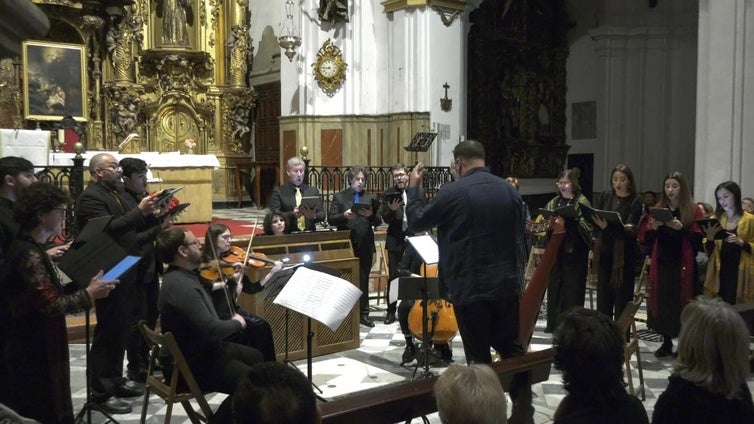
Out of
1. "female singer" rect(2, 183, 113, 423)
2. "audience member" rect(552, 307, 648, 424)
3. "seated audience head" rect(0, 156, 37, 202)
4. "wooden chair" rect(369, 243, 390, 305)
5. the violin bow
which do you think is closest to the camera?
"audience member" rect(552, 307, 648, 424)

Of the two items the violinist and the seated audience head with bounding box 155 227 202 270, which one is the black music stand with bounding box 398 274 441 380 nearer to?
the violinist

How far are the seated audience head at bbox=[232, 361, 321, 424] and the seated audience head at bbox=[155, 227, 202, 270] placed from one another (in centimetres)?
229

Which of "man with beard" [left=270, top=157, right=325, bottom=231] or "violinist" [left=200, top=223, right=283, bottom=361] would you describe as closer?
"violinist" [left=200, top=223, right=283, bottom=361]

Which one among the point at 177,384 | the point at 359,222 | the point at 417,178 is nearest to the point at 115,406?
the point at 177,384

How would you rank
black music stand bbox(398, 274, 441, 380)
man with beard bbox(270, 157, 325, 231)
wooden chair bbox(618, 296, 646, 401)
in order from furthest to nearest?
man with beard bbox(270, 157, 325, 231)
black music stand bbox(398, 274, 441, 380)
wooden chair bbox(618, 296, 646, 401)

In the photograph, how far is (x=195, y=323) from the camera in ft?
13.8

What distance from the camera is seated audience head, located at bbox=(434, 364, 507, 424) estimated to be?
2.36 metres

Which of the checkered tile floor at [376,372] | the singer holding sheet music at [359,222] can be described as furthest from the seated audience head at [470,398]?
the singer holding sheet music at [359,222]

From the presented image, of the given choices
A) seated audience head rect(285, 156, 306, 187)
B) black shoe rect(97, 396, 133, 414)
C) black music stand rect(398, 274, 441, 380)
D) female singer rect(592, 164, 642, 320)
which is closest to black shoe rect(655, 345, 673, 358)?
female singer rect(592, 164, 642, 320)

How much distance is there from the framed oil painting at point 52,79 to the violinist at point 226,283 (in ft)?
39.7

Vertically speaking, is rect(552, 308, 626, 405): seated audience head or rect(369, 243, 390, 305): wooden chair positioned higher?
rect(552, 308, 626, 405): seated audience head

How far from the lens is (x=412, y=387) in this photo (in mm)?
3221

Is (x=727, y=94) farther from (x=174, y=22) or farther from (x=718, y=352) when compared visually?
(x=174, y=22)

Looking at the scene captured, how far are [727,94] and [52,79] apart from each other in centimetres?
1295
